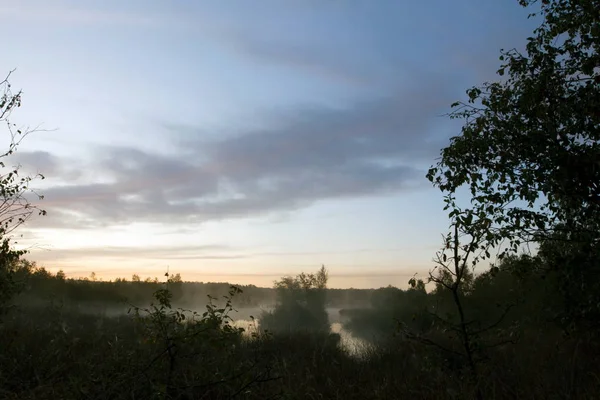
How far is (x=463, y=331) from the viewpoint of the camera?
19.7 ft

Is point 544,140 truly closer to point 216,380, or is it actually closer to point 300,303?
point 216,380

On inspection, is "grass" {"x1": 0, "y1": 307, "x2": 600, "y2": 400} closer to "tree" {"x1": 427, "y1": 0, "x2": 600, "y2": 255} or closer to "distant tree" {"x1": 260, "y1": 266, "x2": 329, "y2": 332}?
"tree" {"x1": 427, "y1": 0, "x2": 600, "y2": 255}

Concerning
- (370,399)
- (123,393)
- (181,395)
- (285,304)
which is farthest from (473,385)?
(285,304)

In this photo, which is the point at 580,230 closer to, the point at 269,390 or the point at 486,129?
the point at 486,129

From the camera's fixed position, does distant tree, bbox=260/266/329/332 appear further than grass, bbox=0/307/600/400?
Yes

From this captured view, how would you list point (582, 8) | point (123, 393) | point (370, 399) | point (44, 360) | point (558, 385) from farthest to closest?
point (582, 8) < point (44, 360) < point (370, 399) < point (558, 385) < point (123, 393)

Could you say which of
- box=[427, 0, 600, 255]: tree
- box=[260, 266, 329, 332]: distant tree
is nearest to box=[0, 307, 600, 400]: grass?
box=[427, 0, 600, 255]: tree

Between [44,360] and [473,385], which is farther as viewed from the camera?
[44,360]

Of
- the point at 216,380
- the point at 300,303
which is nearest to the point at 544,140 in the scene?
the point at 216,380

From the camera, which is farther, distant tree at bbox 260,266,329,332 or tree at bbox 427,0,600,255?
distant tree at bbox 260,266,329,332

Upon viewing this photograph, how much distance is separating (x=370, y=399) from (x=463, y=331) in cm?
243

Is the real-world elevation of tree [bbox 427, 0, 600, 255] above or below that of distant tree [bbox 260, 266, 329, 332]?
above

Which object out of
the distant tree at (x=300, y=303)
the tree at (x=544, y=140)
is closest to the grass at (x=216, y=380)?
the tree at (x=544, y=140)

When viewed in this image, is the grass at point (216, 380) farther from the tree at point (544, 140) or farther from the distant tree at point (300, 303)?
the distant tree at point (300, 303)
